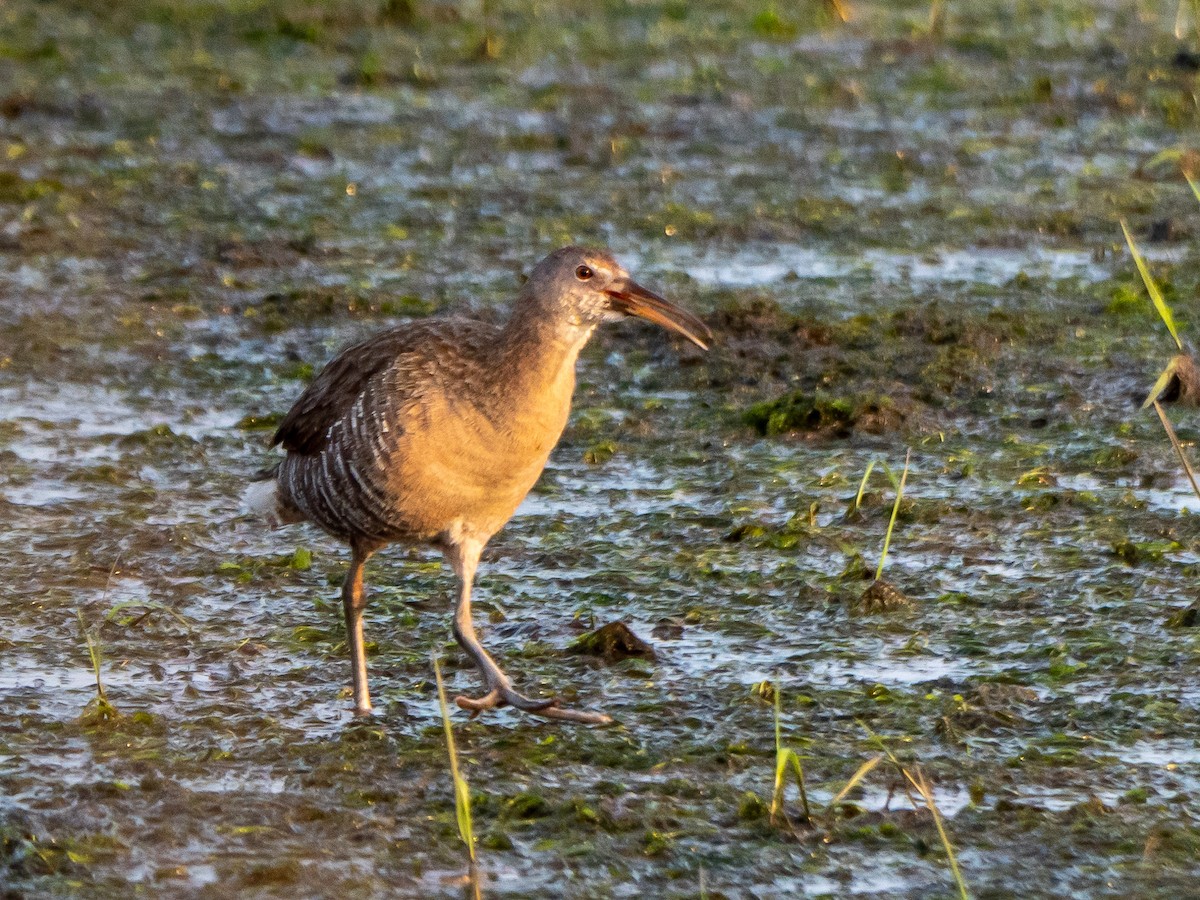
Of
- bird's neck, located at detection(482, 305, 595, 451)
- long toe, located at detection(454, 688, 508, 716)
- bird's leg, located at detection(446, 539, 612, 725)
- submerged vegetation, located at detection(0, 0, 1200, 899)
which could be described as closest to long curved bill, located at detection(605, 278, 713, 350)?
bird's neck, located at detection(482, 305, 595, 451)

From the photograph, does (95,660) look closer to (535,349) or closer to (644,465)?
(535,349)

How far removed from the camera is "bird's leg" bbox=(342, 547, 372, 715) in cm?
552

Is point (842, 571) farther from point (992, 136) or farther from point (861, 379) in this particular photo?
point (992, 136)

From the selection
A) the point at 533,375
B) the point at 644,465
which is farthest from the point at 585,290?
the point at 644,465

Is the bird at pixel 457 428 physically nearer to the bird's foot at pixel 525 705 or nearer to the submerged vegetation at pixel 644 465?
the bird's foot at pixel 525 705

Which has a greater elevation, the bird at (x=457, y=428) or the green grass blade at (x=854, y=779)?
the bird at (x=457, y=428)

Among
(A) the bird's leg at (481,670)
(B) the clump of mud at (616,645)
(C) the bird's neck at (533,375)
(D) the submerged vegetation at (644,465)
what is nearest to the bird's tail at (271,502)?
(D) the submerged vegetation at (644,465)

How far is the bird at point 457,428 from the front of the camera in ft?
18.1

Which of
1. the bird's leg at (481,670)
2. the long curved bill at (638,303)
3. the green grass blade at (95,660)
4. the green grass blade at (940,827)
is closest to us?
the green grass blade at (940,827)

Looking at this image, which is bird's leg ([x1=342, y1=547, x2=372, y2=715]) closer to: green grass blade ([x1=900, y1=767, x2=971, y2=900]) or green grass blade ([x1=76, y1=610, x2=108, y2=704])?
green grass blade ([x1=76, y1=610, x2=108, y2=704])

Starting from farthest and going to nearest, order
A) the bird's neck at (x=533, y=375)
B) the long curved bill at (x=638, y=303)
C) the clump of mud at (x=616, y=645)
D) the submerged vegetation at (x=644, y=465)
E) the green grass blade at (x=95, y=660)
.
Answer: the clump of mud at (x=616, y=645)
the long curved bill at (x=638, y=303)
the bird's neck at (x=533, y=375)
the green grass blade at (x=95, y=660)
the submerged vegetation at (x=644, y=465)

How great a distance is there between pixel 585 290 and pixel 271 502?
112 cm

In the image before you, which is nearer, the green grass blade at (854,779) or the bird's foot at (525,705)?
the green grass blade at (854,779)

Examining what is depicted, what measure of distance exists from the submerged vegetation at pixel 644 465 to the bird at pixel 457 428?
12.6 inches
